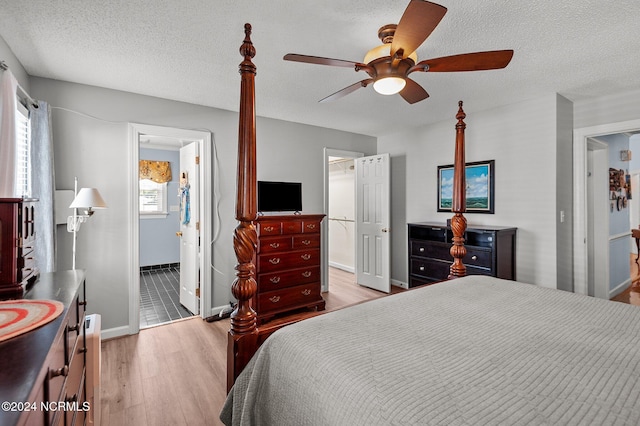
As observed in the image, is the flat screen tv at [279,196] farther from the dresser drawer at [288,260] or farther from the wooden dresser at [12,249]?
the wooden dresser at [12,249]

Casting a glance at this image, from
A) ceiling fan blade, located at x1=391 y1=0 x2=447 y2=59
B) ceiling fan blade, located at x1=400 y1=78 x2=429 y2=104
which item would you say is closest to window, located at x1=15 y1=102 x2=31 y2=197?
ceiling fan blade, located at x1=391 y1=0 x2=447 y2=59

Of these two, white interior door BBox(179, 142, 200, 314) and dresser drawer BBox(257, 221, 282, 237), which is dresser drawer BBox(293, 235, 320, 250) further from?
white interior door BBox(179, 142, 200, 314)

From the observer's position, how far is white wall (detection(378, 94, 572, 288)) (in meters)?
3.15

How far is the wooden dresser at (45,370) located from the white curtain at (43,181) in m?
1.18

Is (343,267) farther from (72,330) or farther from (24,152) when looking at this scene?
(72,330)

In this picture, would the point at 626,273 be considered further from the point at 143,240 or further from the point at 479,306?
the point at 143,240

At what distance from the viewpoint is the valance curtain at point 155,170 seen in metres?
5.64

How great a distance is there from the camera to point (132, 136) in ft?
10.1

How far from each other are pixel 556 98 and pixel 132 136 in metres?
4.32

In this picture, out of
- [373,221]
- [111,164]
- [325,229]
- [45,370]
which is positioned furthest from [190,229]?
[45,370]

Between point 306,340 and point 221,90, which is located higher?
point 221,90

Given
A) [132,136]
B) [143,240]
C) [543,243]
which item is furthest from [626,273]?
[143,240]

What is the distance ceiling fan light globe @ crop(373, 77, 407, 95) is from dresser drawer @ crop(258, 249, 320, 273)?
2.11 m

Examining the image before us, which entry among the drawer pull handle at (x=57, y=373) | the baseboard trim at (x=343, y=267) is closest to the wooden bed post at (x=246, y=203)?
the drawer pull handle at (x=57, y=373)
